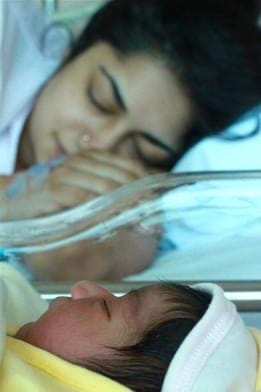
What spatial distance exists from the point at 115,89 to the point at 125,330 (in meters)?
0.72

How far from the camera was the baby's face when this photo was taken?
28.7 inches

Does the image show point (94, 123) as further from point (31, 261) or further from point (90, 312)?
point (90, 312)

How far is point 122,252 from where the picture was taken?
121 cm

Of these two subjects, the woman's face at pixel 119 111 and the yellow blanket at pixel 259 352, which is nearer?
the yellow blanket at pixel 259 352

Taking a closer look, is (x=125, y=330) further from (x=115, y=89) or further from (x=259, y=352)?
(x=115, y=89)

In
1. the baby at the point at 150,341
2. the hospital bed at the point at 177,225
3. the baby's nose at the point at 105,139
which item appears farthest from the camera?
the baby's nose at the point at 105,139

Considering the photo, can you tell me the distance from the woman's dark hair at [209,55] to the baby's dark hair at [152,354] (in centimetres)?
71

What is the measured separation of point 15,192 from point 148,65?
12.0 inches

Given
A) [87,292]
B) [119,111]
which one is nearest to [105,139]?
[119,111]

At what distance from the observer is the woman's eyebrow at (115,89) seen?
1.39 metres

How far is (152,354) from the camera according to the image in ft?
2.31

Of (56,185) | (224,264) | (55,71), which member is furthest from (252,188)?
(55,71)

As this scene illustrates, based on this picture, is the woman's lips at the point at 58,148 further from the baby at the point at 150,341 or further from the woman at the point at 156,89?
the baby at the point at 150,341

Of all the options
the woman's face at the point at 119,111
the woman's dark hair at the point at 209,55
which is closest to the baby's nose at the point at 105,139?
the woman's face at the point at 119,111
